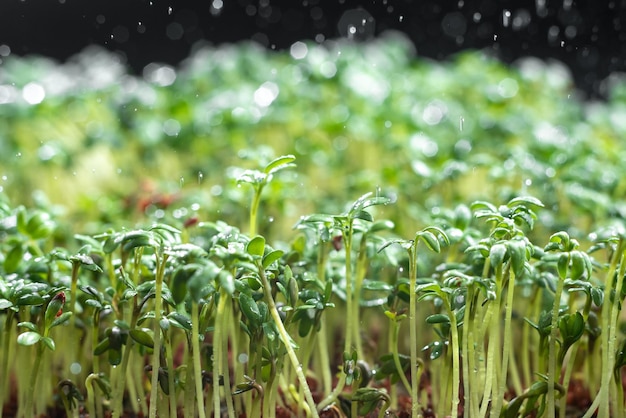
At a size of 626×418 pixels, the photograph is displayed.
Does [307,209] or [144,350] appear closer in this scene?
[144,350]

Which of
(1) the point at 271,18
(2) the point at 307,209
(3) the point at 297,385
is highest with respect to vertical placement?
(1) the point at 271,18

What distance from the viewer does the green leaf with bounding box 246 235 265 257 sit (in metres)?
0.92

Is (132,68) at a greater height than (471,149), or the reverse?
(132,68)

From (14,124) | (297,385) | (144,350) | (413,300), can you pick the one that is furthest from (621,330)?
(14,124)

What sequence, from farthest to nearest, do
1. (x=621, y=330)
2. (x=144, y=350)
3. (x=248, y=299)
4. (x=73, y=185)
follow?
(x=73, y=185)
(x=621, y=330)
(x=144, y=350)
(x=248, y=299)

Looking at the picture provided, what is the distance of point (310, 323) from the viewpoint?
101 cm

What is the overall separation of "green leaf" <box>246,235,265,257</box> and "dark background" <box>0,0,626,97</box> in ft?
3.88

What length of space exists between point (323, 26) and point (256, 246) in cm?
164

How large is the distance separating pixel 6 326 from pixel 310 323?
46 cm

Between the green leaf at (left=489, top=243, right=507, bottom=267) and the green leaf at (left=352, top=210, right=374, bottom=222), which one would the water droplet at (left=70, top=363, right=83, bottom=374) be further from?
the green leaf at (left=489, top=243, right=507, bottom=267)

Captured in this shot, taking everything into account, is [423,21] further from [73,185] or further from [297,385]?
[297,385]

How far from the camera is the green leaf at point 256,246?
92 centimetres

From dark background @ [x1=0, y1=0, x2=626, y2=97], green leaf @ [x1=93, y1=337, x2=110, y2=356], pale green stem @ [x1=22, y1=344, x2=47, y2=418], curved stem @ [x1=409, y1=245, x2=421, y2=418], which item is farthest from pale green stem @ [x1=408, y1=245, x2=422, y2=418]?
dark background @ [x1=0, y1=0, x2=626, y2=97]

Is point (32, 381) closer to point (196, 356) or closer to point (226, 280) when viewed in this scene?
point (196, 356)
